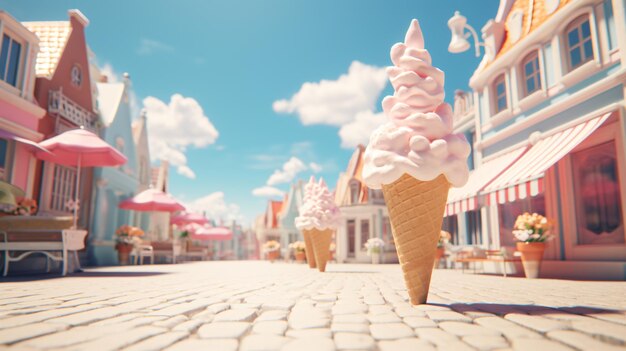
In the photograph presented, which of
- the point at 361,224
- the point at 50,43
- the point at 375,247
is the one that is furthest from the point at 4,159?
the point at 361,224

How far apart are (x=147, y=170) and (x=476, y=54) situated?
20105 millimetres

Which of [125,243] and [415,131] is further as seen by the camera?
[125,243]

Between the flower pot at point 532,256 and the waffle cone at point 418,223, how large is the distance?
581 centimetres

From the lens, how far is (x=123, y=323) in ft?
8.04

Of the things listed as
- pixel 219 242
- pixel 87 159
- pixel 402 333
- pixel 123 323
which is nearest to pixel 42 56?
pixel 87 159

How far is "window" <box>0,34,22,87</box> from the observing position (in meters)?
9.54

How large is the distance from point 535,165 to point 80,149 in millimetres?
9997

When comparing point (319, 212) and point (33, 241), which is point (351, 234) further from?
point (33, 241)

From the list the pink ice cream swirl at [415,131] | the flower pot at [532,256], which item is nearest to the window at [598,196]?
the flower pot at [532,256]

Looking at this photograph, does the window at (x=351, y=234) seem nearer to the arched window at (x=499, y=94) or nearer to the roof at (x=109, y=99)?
the arched window at (x=499, y=94)

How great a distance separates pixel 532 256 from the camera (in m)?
8.00

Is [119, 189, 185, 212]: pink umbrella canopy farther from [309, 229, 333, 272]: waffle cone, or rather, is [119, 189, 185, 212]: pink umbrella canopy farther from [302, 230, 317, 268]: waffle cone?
[309, 229, 333, 272]: waffle cone

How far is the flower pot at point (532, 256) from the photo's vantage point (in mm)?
7961

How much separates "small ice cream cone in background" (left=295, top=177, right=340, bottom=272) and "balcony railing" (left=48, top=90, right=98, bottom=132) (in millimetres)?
8471
